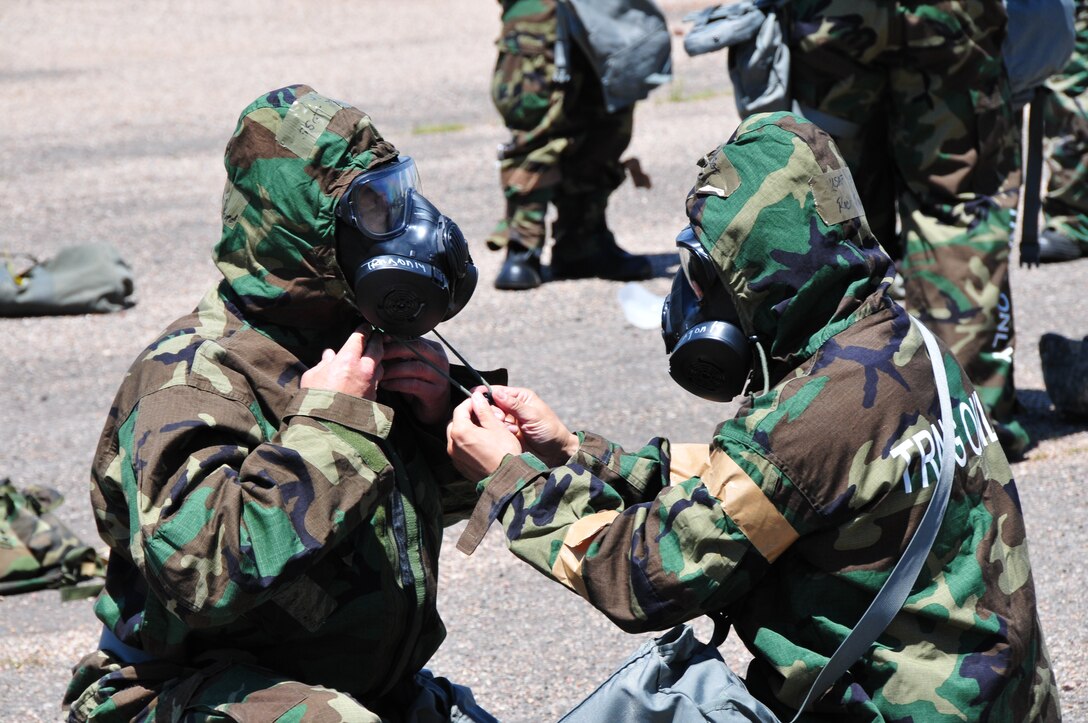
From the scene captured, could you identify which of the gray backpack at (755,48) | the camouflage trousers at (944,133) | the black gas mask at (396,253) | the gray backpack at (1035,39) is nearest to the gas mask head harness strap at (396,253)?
the black gas mask at (396,253)

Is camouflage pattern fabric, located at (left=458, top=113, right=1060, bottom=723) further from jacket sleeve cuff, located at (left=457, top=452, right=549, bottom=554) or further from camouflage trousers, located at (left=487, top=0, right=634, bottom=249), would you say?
camouflage trousers, located at (left=487, top=0, right=634, bottom=249)

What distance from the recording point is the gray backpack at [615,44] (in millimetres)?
8023

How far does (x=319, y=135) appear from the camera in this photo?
9.85 ft

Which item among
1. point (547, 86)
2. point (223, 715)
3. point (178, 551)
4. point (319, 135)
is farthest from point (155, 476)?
point (547, 86)

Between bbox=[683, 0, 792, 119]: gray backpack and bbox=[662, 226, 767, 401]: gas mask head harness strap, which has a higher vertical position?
bbox=[662, 226, 767, 401]: gas mask head harness strap

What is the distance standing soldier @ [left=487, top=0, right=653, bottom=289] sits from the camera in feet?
27.1

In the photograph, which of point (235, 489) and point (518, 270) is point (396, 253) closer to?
point (235, 489)

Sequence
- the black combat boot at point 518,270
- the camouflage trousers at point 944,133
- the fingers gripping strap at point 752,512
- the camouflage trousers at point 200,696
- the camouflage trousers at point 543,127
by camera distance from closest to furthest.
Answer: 1. the fingers gripping strap at point 752,512
2. the camouflage trousers at point 200,696
3. the camouflage trousers at point 944,133
4. the camouflage trousers at point 543,127
5. the black combat boot at point 518,270

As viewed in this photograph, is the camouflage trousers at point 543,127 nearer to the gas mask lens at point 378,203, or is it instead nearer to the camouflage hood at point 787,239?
the gas mask lens at point 378,203

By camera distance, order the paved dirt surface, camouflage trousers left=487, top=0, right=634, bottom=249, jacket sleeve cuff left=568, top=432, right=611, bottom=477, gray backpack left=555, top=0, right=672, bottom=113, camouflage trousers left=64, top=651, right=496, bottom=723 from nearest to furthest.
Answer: camouflage trousers left=64, top=651, right=496, bottom=723 → jacket sleeve cuff left=568, top=432, right=611, bottom=477 → the paved dirt surface → gray backpack left=555, top=0, right=672, bottom=113 → camouflage trousers left=487, top=0, right=634, bottom=249

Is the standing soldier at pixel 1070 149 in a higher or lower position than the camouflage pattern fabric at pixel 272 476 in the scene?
lower

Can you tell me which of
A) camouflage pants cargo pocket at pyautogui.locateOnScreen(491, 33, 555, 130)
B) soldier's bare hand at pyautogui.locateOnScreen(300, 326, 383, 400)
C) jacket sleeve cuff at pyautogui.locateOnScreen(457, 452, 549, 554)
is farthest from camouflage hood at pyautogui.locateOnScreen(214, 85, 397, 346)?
camouflage pants cargo pocket at pyautogui.locateOnScreen(491, 33, 555, 130)

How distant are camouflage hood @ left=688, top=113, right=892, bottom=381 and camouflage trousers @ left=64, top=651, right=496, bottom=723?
1.09 meters

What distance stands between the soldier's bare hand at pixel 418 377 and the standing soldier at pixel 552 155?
203 inches
